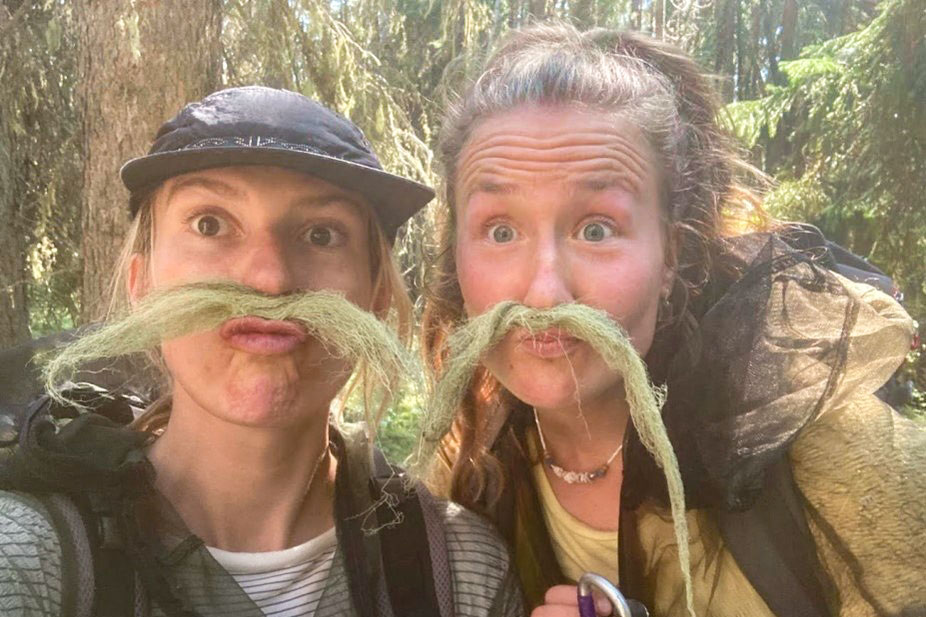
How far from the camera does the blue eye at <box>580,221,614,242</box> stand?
68.9 inches

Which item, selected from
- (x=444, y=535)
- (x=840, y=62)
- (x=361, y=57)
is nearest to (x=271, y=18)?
(x=361, y=57)

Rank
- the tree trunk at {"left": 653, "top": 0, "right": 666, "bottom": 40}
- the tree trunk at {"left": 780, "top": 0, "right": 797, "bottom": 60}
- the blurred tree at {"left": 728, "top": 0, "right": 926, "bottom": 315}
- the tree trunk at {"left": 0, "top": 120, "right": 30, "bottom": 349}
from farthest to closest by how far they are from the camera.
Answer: the tree trunk at {"left": 780, "top": 0, "right": 797, "bottom": 60} < the tree trunk at {"left": 653, "top": 0, "right": 666, "bottom": 40} < the blurred tree at {"left": 728, "top": 0, "right": 926, "bottom": 315} < the tree trunk at {"left": 0, "top": 120, "right": 30, "bottom": 349}

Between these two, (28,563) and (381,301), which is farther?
(381,301)

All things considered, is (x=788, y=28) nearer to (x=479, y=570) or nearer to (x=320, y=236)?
(x=320, y=236)

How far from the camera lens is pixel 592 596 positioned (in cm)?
160

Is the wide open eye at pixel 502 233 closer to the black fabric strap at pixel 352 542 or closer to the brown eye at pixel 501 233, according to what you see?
the brown eye at pixel 501 233

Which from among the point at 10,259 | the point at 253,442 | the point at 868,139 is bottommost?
the point at 10,259

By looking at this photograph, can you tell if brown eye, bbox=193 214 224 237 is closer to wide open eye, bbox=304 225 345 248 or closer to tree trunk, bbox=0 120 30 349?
wide open eye, bbox=304 225 345 248

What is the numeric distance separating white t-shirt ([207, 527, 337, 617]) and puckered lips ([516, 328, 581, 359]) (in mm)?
665

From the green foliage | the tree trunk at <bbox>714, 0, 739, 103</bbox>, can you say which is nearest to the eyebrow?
the green foliage

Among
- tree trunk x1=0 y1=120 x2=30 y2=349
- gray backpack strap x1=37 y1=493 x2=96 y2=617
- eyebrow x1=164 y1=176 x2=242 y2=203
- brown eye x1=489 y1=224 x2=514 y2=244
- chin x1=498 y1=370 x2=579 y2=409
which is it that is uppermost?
eyebrow x1=164 y1=176 x2=242 y2=203

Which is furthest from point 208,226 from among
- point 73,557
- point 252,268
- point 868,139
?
point 868,139

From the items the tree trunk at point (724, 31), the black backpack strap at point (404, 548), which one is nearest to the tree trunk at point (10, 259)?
the black backpack strap at point (404, 548)

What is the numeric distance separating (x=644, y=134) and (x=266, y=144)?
871mm
